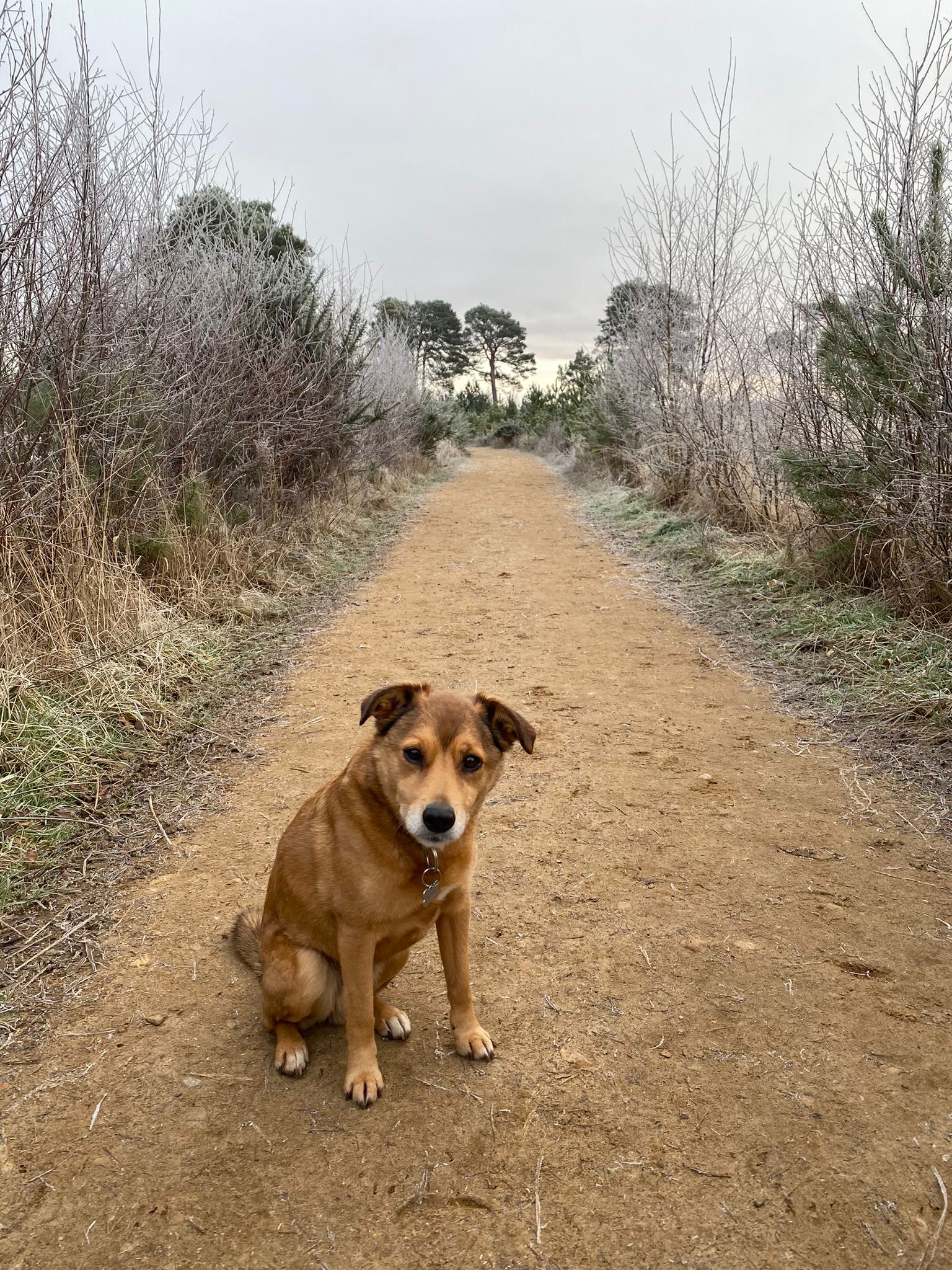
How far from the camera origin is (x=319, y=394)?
1064cm

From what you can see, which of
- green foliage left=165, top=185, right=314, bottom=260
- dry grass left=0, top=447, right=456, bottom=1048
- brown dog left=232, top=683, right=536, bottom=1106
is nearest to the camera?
brown dog left=232, top=683, right=536, bottom=1106

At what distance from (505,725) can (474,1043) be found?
1025 millimetres

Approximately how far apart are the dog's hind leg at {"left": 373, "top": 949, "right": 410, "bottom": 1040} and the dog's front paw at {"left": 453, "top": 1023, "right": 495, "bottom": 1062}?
19 cm

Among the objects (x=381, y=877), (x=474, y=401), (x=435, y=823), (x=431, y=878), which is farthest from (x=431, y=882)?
(x=474, y=401)

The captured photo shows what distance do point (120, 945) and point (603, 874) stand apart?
2.01 meters

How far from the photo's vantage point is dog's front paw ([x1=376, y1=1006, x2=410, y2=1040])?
2594mm

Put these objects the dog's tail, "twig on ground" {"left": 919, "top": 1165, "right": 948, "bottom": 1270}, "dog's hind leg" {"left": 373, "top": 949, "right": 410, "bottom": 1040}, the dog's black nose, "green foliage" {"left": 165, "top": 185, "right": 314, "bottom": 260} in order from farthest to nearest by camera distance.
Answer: "green foliage" {"left": 165, "top": 185, "right": 314, "bottom": 260}, the dog's tail, "dog's hind leg" {"left": 373, "top": 949, "right": 410, "bottom": 1040}, the dog's black nose, "twig on ground" {"left": 919, "top": 1165, "right": 948, "bottom": 1270}

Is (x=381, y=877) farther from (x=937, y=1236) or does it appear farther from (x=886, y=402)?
(x=886, y=402)

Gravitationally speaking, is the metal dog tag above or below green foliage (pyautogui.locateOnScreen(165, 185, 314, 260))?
below

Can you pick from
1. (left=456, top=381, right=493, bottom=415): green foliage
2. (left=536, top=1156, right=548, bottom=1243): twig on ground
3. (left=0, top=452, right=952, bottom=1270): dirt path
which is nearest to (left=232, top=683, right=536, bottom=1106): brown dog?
(left=0, top=452, right=952, bottom=1270): dirt path

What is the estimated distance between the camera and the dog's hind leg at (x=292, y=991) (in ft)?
7.88

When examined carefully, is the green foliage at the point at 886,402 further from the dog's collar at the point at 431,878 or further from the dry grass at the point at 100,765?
the dry grass at the point at 100,765

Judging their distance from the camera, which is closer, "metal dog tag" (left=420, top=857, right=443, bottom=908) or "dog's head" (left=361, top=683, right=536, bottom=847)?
"dog's head" (left=361, top=683, right=536, bottom=847)

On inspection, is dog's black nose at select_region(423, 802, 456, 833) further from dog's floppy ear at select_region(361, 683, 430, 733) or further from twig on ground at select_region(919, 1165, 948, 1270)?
twig on ground at select_region(919, 1165, 948, 1270)
